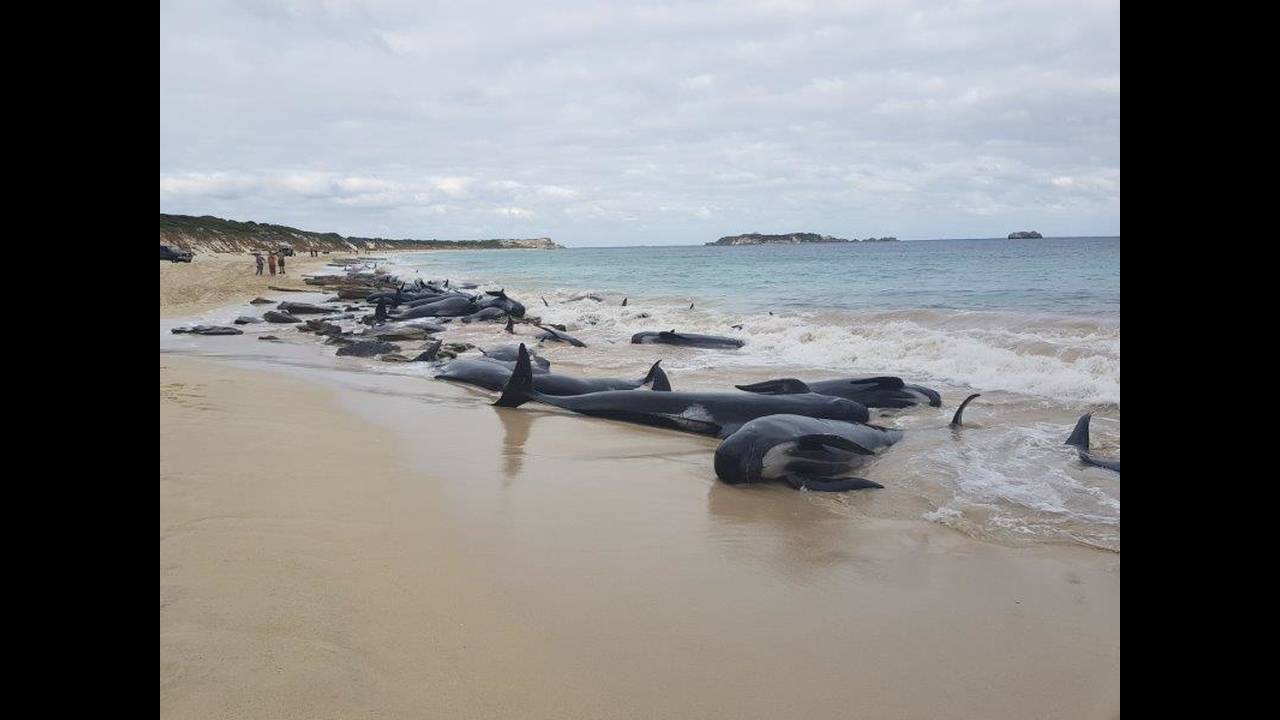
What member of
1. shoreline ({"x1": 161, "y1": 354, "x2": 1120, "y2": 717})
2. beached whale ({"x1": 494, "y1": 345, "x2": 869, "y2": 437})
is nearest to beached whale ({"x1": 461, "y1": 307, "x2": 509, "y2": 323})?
beached whale ({"x1": 494, "y1": 345, "x2": 869, "y2": 437})

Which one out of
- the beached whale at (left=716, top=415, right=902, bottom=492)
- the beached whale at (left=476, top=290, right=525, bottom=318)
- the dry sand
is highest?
the dry sand

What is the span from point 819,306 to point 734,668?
21707 mm

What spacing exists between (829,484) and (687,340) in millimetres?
9692

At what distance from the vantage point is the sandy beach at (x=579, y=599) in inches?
104

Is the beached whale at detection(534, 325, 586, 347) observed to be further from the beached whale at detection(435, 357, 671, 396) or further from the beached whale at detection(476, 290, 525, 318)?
the beached whale at detection(435, 357, 671, 396)

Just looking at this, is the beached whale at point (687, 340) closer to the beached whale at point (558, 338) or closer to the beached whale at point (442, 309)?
the beached whale at point (558, 338)

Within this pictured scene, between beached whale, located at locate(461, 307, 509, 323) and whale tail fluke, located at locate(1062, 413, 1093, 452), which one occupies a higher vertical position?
beached whale, located at locate(461, 307, 509, 323)

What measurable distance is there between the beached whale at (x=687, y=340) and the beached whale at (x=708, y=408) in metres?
6.70

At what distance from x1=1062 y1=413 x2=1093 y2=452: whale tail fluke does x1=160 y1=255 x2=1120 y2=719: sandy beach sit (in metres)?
2.47

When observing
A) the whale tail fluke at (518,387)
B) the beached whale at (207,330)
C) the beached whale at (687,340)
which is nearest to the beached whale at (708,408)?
the whale tail fluke at (518,387)

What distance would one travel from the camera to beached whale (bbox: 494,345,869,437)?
759 centimetres

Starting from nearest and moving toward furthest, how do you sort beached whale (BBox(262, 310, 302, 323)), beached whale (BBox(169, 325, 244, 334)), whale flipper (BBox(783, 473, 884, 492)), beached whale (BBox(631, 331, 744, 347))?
whale flipper (BBox(783, 473, 884, 492)) → beached whale (BBox(169, 325, 244, 334)) → beached whale (BBox(631, 331, 744, 347)) → beached whale (BBox(262, 310, 302, 323))

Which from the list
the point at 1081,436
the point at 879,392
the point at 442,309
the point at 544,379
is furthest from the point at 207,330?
the point at 1081,436
